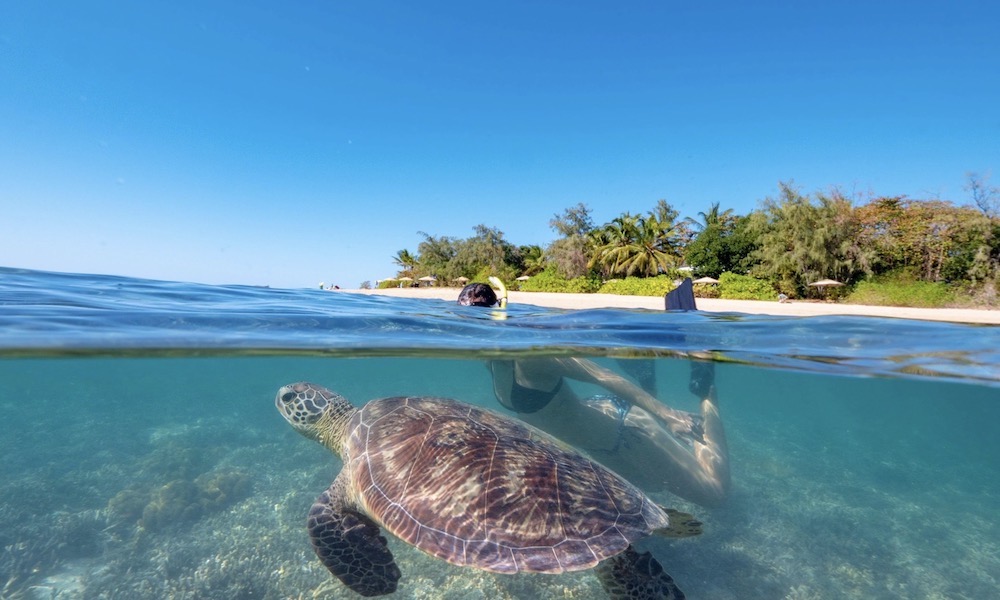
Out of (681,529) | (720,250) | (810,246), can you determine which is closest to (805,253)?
(810,246)

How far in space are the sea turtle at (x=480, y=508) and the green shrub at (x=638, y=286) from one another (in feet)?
89.7

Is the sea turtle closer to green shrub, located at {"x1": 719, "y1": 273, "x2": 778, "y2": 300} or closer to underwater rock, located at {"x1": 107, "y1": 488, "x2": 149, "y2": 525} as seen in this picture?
underwater rock, located at {"x1": 107, "y1": 488, "x2": 149, "y2": 525}

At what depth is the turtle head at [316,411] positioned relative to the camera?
608 centimetres

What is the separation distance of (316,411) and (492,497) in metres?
3.32

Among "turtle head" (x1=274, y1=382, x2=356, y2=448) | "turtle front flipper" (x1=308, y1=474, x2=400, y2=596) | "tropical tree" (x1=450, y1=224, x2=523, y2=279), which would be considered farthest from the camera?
"tropical tree" (x1=450, y1=224, x2=523, y2=279)

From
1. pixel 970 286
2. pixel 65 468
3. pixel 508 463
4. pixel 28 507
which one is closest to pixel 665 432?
pixel 508 463

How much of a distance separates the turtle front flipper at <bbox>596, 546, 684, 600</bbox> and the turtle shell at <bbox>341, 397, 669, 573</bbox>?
1.54 feet

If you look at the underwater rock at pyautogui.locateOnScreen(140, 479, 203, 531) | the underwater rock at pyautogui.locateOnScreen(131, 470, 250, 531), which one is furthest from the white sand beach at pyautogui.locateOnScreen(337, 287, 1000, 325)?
the underwater rock at pyautogui.locateOnScreen(140, 479, 203, 531)

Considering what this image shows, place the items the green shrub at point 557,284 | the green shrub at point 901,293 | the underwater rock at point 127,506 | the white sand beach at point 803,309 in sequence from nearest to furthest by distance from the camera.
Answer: the underwater rock at point 127,506 → the white sand beach at point 803,309 → the green shrub at point 901,293 → the green shrub at point 557,284

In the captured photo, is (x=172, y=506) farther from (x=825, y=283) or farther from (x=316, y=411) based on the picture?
(x=825, y=283)

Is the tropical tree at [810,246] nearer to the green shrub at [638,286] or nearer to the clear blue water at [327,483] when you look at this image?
the green shrub at [638,286]

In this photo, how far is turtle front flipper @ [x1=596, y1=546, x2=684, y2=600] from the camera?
416cm

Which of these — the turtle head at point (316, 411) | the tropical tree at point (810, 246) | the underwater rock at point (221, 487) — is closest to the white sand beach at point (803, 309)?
the tropical tree at point (810, 246)

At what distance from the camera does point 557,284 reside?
37281 mm
